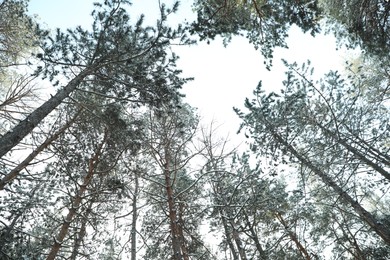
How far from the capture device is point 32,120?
455 cm

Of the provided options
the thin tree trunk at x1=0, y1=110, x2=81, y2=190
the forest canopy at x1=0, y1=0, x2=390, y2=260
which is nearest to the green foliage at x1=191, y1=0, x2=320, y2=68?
the forest canopy at x1=0, y1=0, x2=390, y2=260

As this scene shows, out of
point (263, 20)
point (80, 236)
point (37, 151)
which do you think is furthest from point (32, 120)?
point (263, 20)

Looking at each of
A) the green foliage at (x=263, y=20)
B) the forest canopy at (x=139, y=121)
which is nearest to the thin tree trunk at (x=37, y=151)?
the forest canopy at (x=139, y=121)

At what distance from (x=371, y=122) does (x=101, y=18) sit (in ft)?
33.6

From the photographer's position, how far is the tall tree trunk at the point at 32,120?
4035 millimetres

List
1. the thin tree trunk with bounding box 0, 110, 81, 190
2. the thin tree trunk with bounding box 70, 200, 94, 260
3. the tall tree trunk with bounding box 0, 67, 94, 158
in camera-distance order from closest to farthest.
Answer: the tall tree trunk with bounding box 0, 67, 94, 158 → the thin tree trunk with bounding box 0, 110, 81, 190 → the thin tree trunk with bounding box 70, 200, 94, 260

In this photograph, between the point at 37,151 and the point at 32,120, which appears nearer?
the point at 32,120

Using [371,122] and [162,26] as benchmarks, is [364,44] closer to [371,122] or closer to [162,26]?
[371,122]

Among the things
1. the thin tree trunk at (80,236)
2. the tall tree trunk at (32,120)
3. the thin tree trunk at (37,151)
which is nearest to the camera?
the tall tree trunk at (32,120)

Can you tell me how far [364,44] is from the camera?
664 cm

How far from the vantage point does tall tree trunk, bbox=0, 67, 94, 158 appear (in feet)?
13.2

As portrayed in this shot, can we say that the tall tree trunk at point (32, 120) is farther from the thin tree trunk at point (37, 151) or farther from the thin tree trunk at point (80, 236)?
the thin tree trunk at point (80, 236)

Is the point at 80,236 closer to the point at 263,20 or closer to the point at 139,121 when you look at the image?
the point at 139,121

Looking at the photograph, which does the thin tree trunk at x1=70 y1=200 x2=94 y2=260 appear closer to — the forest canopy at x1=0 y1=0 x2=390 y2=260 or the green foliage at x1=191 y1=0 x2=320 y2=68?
the forest canopy at x1=0 y1=0 x2=390 y2=260
